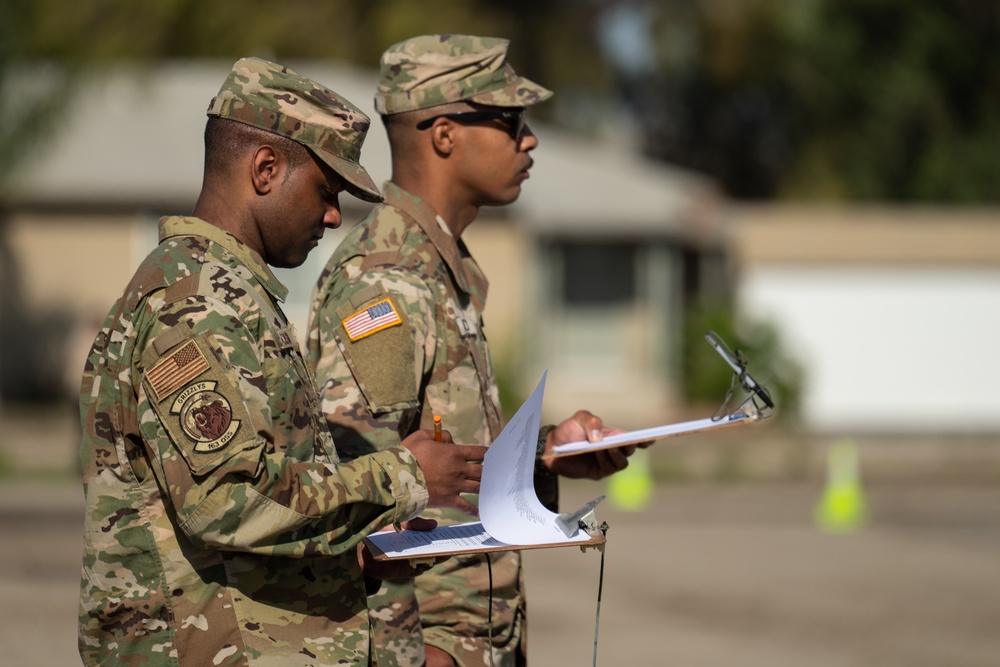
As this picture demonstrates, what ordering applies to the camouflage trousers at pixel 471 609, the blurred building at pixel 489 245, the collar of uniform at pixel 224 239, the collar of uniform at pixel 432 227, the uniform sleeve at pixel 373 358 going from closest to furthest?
1. the collar of uniform at pixel 224 239
2. the uniform sleeve at pixel 373 358
3. the camouflage trousers at pixel 471 609
4. the collar of uniform at pixel 432 227
5. the blurred building at pixel 489 245

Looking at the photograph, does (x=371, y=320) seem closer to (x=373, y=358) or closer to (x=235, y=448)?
(x=373, y=358)

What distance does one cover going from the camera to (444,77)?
144 inches

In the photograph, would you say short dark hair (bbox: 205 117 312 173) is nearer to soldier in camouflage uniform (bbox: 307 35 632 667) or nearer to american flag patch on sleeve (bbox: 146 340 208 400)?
american flag patch on sleeve (bbox: 146 340 208 400)

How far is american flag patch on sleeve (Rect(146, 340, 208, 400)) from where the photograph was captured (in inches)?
97.7

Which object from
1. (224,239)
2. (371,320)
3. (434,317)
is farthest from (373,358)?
(224,239)

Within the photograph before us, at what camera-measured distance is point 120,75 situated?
21641mm

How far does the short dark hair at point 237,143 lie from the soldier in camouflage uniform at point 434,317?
637 mm

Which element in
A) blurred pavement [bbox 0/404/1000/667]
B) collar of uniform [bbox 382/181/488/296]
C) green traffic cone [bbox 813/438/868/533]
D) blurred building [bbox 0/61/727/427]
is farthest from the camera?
blurred building [bbox 0/61/727/427]

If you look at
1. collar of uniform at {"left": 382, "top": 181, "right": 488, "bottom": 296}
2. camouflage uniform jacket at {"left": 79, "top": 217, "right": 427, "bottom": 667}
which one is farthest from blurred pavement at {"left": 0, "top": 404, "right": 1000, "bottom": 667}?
camouflage uniform jacket at {"left": 79, "top": 217, "right": 427, "bottom": 667}

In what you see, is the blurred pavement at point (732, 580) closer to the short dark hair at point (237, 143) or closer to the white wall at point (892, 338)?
the short dark hair at point (237, 143)

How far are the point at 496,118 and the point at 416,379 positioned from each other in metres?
0.78

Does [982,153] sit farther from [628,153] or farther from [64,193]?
[64,193]

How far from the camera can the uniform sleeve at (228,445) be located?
2.46 metres

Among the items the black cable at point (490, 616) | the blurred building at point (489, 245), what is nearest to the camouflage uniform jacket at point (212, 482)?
the black cable at point (490, 616)
